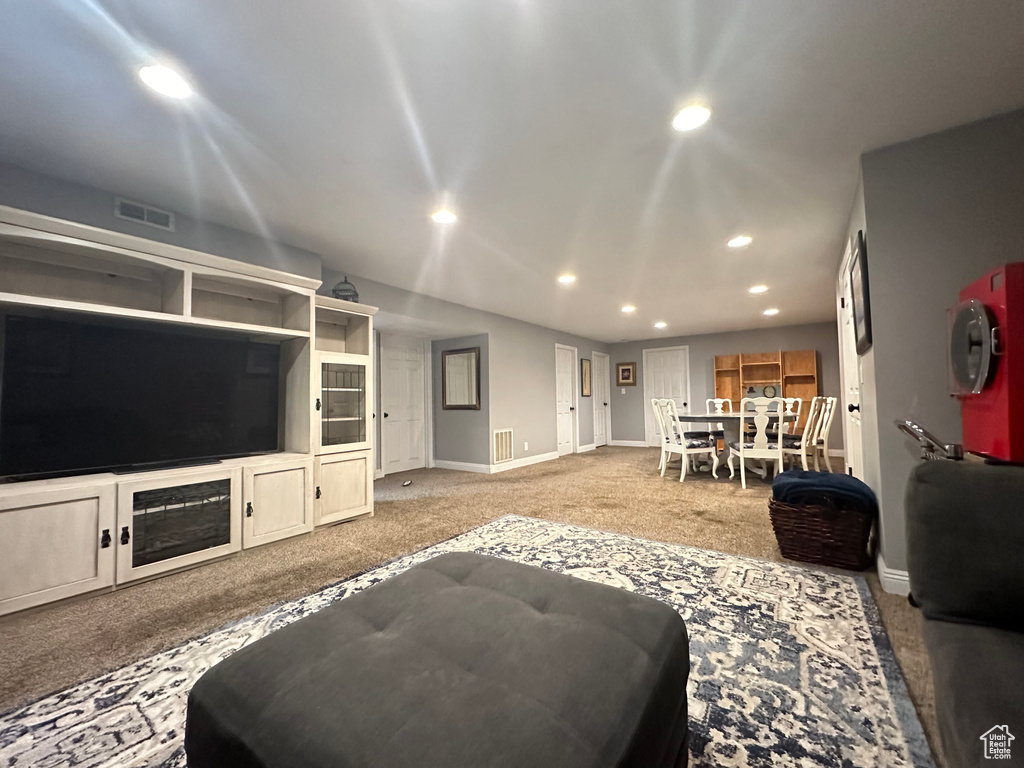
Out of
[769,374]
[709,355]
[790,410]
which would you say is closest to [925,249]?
[790,410]

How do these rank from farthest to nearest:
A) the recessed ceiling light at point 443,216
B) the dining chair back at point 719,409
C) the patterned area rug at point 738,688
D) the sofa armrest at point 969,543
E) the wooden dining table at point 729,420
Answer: the dining chair back at point 719,409 → the wooden dining table at point 729,420 → the recessed ceiling light at point 443,216 → the patterned area rug at point 738,688 → the sofa armrest at point 969,543

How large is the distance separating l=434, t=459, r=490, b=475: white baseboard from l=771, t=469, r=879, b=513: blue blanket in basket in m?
3.96

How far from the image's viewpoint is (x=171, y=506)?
254 cm

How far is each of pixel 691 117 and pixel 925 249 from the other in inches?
54.7

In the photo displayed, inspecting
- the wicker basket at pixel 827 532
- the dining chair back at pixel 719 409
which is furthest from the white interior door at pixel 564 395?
the wicker basket at pixel 827 532

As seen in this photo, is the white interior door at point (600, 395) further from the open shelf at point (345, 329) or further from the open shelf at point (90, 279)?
the open shelf at point (90, 279)

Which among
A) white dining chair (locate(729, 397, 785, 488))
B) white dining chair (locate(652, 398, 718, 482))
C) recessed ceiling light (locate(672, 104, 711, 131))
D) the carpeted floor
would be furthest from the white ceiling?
white dining chair (locate(652, 398, 718, 482))

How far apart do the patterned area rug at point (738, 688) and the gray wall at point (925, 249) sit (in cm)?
72

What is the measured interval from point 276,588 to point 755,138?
3.52 m

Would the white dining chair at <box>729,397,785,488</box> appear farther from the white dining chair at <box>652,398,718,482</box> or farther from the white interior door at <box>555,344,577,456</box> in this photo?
Result: the white interior door at <box>555,344,577,456</box>

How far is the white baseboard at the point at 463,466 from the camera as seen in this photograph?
604 centimetres

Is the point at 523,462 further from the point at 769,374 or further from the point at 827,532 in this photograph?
the point at 769,374

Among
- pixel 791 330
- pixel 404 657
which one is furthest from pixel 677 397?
pixel 404 657

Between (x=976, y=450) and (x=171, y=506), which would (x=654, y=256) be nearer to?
(x=976, y=450)
